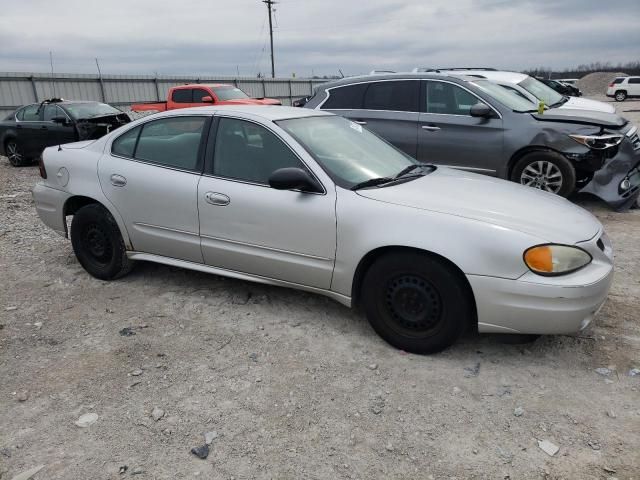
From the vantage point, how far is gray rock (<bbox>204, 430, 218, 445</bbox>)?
2575mm

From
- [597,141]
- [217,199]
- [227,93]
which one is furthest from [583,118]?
[227,93]

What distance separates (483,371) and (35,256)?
4.63 metres

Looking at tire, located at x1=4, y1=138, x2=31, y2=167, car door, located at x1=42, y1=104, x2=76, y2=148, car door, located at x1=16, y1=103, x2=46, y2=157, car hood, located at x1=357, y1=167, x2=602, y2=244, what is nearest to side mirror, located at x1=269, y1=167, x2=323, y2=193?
car hood, located at x1=357, y1=167, x2=602, y2=244

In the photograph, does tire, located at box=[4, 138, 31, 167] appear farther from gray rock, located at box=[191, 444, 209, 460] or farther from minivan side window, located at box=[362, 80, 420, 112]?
gray rock, located at box=[191, 444, 209, 460]

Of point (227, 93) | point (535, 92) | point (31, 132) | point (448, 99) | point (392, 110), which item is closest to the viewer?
point (448, 99)

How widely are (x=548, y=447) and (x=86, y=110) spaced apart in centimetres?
1224

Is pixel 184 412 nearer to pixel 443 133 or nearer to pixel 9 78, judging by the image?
pixel 443 133

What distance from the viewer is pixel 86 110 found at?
1198cm

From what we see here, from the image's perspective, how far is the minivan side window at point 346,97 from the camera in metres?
7.38

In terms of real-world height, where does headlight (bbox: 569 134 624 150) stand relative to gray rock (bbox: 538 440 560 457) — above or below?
above

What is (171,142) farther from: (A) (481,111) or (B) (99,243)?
(A) (481,111)

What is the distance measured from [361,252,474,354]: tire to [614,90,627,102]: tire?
125ft

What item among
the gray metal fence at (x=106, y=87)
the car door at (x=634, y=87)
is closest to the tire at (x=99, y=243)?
the gray metal fence at (x=106, y=87)

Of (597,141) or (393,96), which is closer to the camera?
(597,141)
